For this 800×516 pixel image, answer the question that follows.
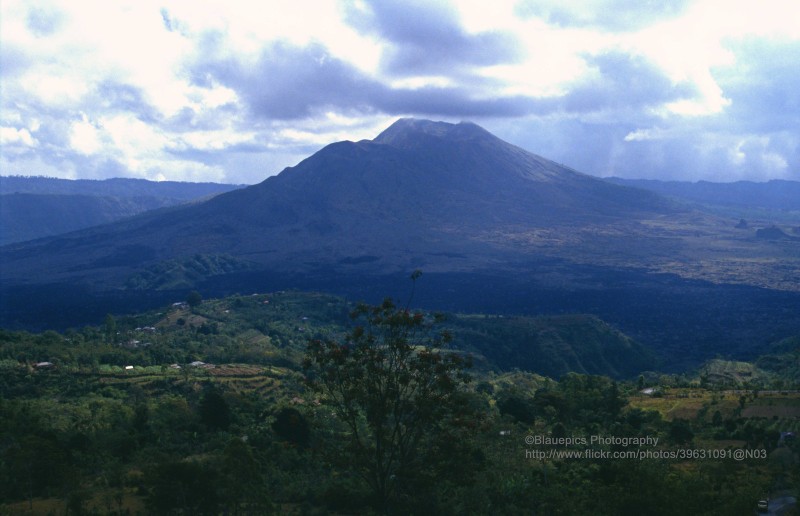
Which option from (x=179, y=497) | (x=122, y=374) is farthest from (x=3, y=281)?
(x=179, y=497)

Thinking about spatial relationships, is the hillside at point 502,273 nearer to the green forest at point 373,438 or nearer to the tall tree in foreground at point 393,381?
the green forest at point 373,438

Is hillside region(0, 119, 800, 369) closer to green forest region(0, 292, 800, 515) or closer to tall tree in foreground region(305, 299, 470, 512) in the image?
green forest region(0, 292, 800, 515)

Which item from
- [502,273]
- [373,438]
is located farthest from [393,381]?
[502,273]

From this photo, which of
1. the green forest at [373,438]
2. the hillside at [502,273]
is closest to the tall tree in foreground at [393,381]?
the green forest at [373,438]

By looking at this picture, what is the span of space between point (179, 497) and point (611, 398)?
2375 centimetres

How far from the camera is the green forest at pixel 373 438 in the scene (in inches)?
647

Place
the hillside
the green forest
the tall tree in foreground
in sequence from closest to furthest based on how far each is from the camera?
1. the tall tree in foreground
2. the green forest
3. the hillside

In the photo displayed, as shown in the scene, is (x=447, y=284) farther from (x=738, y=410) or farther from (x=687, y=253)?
(x=738, y=410)

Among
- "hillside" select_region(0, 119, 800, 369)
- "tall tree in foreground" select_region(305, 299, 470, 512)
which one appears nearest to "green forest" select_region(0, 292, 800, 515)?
"tall tree in foreground" select_region(305, 299, 470, 512)

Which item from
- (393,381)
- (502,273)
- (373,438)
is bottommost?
(502,273)

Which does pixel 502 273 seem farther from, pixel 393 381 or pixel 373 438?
pixel 393 381

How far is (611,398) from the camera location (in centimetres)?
3525

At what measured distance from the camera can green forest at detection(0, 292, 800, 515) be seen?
1644 cm

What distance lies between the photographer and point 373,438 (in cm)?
2083
